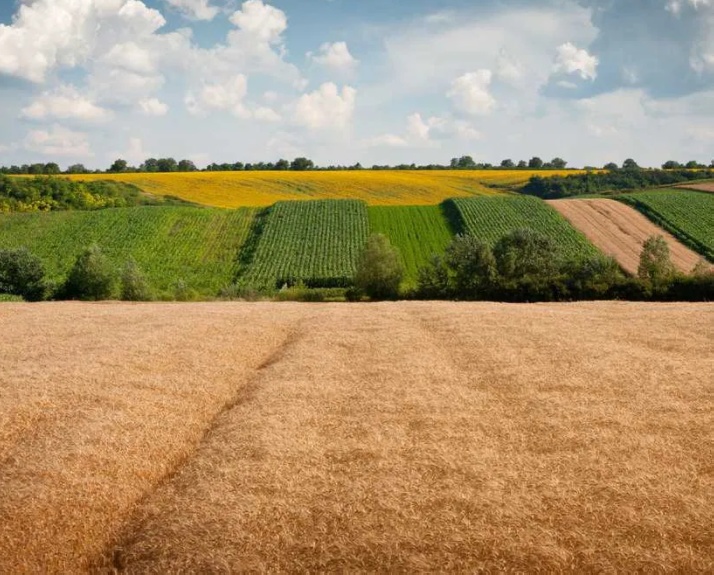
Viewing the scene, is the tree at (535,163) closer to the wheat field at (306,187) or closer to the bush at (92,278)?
the wheat field at (306,187)

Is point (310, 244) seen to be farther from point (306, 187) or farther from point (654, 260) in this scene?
point (306, 187)

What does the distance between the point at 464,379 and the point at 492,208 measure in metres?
76.7

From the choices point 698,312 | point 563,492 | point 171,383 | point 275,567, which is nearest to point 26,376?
point 171,383

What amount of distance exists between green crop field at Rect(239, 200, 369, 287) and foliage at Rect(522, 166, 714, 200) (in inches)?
1976

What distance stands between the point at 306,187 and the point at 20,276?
213 ft

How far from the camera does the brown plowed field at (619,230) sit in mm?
66250

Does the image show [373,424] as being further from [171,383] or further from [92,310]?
[92,310]

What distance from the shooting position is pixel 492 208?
293ft

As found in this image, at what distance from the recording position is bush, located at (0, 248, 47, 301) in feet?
187

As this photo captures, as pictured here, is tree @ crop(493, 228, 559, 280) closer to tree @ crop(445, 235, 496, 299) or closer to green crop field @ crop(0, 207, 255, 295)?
tree @ crop(445, 235, 496, 299)

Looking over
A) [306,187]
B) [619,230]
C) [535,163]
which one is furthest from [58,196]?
[535,163]

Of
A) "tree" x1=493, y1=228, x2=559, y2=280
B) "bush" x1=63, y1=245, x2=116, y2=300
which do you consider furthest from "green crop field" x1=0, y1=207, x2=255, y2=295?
"tree" x1=493, y1=228, x2=559, y2=280

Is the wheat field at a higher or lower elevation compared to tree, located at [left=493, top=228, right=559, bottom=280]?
higher

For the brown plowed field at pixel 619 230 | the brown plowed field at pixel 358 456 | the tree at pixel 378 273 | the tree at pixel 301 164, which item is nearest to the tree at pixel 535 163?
the tree at pixel 301 164
